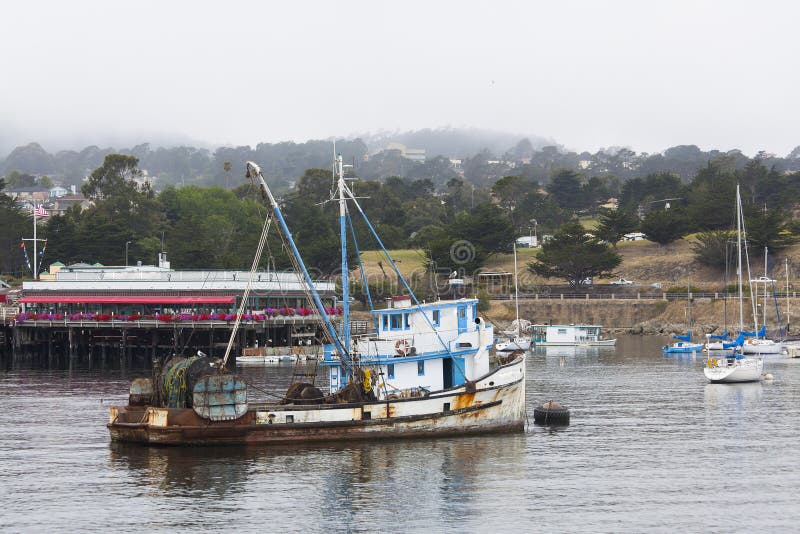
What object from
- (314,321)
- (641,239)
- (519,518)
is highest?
(641,239)

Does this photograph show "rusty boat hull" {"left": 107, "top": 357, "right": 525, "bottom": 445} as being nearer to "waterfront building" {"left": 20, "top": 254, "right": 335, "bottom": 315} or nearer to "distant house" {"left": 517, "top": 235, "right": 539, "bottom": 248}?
"waterfront building" {"left": 20, "top": 254, "right": 335, "bottom": 315}

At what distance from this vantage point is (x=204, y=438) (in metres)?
52.9

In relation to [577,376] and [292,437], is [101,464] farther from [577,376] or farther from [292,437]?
[577,376]

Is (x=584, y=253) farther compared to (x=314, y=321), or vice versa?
(x=584, y=253)

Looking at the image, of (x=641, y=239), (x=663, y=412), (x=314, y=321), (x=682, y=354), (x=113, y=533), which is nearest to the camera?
(x=113, y=533)

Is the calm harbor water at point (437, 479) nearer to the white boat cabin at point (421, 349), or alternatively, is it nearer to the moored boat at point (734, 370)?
the white boat cabin at point (421, 349)

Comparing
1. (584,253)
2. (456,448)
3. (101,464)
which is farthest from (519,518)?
(584,253)

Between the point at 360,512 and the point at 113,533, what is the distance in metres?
9.12

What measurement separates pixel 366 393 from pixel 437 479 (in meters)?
9.92

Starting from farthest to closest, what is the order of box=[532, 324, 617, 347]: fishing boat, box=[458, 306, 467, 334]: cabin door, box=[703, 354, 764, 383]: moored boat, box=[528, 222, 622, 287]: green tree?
box=[528, 222, 622, 287]: green tree < box=[532, 324, 617, 347]: fishing boat < box=[703, 354, 764, 383]: moored boat < box=[458, 306, 467, 334]: cabin door

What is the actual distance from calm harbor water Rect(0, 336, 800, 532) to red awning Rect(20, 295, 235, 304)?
131 feet

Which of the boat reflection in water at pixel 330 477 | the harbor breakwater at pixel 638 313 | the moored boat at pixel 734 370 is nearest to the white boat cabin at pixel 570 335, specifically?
the harbor breakwater at pixel 638 313

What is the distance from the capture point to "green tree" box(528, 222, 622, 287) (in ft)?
516

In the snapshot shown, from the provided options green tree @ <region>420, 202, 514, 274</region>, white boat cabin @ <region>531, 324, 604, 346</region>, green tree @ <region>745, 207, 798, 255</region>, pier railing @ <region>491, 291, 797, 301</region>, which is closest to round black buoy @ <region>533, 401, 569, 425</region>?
white boat cabin @ <region>531, 324, 604, 346</region>
